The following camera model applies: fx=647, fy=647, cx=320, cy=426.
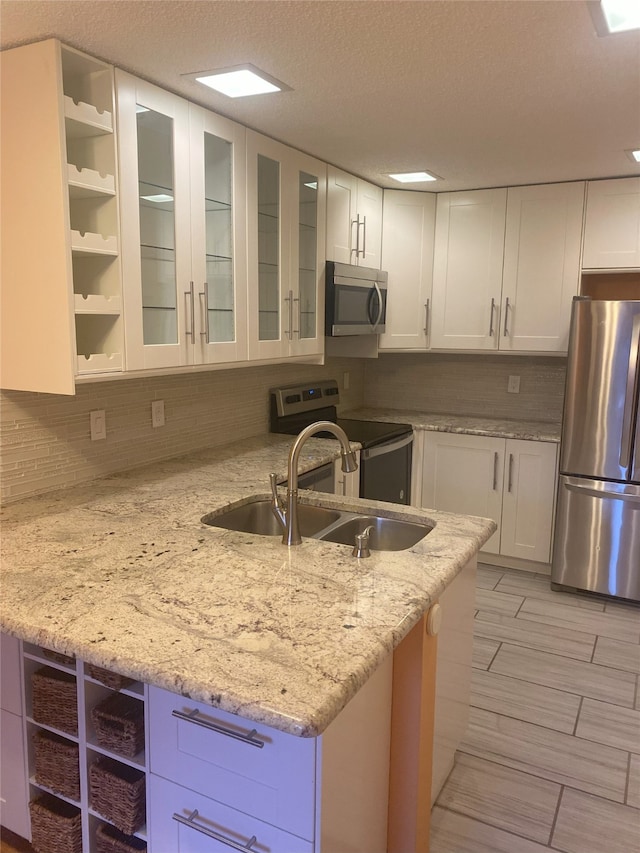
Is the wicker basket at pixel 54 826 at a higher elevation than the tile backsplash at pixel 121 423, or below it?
below

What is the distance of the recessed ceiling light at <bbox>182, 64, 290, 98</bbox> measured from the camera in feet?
6.74

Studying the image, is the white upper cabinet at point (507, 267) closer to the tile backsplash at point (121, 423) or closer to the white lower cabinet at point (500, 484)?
the white lower cabinet at point (500, 484)

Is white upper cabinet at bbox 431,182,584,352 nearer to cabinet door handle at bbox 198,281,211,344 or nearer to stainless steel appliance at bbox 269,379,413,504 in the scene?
stainless steel appliance at bbox 269,379,413,504

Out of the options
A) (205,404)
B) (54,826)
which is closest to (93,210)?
(205,404)

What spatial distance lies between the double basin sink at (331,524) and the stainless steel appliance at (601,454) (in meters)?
1.71

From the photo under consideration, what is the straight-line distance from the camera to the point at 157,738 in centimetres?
142

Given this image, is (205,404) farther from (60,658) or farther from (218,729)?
(218,729)

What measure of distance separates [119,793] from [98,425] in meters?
1.34

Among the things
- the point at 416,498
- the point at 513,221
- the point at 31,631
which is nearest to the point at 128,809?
the point at 31,631

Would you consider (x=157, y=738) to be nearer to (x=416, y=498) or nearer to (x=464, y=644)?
(x=464, y=644)

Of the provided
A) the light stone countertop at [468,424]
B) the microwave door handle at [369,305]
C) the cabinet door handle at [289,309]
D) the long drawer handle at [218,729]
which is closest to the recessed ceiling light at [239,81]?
the cabinet door handle at [289,309]

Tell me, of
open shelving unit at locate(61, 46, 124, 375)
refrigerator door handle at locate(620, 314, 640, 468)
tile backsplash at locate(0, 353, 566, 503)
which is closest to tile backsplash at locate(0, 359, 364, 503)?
tile backsplash at locate(0, 353, 566, 503)

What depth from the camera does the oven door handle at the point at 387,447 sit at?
11.1 feet

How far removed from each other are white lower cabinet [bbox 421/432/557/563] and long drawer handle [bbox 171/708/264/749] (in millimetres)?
2867
